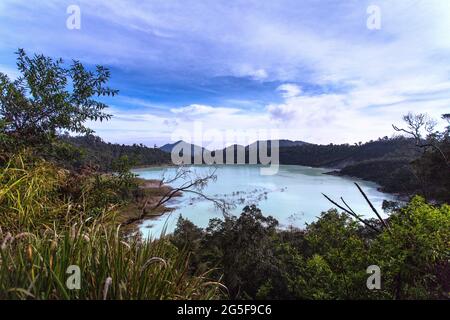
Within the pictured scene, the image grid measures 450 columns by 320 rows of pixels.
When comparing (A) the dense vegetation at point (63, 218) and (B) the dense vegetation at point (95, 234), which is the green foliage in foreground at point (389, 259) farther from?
(A) the dense vegetation at point (63, 218)

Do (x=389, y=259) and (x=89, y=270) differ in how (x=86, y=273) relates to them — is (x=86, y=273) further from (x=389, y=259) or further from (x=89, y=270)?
(x=389, y=259)

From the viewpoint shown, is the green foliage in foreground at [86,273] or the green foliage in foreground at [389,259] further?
the green foliage in foreground at [389,259]

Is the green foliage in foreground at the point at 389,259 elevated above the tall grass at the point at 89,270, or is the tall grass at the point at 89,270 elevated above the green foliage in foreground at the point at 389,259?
the tall grass at the point at 89,270

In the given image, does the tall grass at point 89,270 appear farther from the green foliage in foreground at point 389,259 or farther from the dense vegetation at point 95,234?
the green foliage in foreground at point 389,259

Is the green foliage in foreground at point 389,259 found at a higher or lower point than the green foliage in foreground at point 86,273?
lower

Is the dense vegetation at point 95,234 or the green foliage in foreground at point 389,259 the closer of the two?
the dense vegetation at point 95,234

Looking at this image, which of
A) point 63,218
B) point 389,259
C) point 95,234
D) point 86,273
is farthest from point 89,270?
point 389,259

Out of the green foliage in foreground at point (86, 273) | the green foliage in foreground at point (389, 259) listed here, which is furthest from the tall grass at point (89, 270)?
the green foliage in foreground at point (389, 259)

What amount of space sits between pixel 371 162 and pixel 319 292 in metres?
59.9

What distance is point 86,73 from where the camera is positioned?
3322 mm

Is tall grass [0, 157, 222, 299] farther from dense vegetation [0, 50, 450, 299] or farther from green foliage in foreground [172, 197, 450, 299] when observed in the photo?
green foliage in foreground [172, 197, 450, 299]
